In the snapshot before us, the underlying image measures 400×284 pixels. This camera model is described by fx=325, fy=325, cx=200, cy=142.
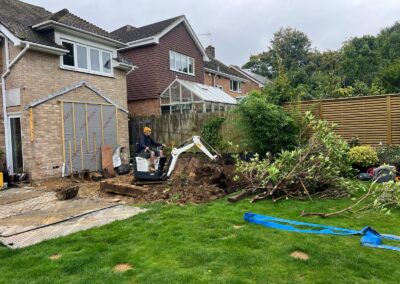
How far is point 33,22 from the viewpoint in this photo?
45.0 feet

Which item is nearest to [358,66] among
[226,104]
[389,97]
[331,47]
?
[331,47]

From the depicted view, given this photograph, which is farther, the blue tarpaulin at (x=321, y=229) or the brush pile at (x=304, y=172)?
the brush pile at (x=304, y=172)

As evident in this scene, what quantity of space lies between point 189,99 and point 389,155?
11.0m

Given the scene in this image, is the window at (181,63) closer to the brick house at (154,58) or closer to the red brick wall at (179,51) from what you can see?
the brick house at (154,58)

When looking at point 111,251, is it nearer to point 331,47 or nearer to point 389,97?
point 389,97

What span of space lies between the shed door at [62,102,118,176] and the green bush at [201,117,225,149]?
14.6 feet

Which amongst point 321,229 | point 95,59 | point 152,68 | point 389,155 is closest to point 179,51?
point 152,68

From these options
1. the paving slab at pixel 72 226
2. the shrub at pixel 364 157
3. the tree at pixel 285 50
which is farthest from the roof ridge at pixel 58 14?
the tree at pixel 285 50

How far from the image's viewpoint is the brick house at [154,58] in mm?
20219

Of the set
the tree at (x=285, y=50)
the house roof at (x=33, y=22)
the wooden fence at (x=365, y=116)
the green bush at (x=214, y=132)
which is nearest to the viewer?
the wooden fence at (x=365, y=116)

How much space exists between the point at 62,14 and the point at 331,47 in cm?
4353

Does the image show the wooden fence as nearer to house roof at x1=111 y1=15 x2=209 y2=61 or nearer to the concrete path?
the concrete path

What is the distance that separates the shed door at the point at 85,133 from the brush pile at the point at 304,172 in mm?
7743

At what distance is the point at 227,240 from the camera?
5086 mm
